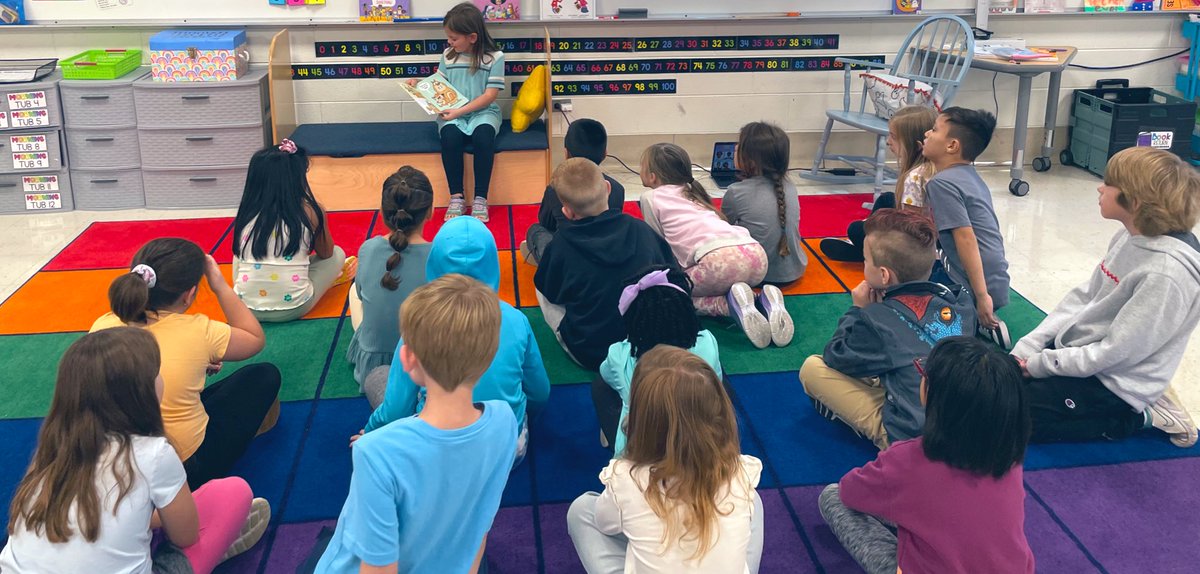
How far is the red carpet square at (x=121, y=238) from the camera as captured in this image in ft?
14.3

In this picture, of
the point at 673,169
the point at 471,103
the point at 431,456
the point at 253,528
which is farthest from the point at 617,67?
the point at 431,456

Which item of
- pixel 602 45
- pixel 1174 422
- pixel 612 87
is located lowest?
pixel 1174 422

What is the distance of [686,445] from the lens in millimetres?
1878

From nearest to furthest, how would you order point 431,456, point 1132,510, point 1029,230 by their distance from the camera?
point 431,456 < point 1132,510 < point 1029,230

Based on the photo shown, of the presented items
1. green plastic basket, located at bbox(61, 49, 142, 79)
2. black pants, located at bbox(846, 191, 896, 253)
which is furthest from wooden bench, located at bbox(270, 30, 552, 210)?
Answer: black pants, located at bbox(846, 191, 896, 253)

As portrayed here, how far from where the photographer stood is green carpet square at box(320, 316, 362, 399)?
325 centimetres

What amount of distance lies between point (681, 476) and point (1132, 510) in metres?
1.49

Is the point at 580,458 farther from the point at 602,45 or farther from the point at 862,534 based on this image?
the point at 602,45

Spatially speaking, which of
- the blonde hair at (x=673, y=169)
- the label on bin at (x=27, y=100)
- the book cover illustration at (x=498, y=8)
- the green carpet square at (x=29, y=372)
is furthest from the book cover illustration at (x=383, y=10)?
the green carpet square at (x=29, y=372)

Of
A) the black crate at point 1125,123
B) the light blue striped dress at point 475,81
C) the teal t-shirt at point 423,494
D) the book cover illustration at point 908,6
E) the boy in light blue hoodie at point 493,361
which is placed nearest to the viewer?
the teal t-shirt at point 423,494

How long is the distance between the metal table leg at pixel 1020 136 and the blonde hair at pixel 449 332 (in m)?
4.35

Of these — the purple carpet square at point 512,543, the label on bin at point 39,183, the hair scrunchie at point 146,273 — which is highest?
the hair scrunchie at point 146,273

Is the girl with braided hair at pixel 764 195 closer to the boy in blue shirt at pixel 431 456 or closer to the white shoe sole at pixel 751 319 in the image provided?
the white shoe sole at pixel 751 319

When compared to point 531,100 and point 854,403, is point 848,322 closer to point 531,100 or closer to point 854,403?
point 854,403
